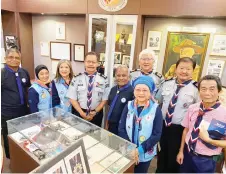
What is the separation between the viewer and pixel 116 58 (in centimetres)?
299

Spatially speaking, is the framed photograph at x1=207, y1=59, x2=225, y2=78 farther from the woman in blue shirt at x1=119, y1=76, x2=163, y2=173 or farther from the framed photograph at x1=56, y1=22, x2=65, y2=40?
the framed photograph at x1=56, y1=22, x2=65, y2=40

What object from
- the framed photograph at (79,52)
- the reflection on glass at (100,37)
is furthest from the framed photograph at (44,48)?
the reflection on glass at (100,37)

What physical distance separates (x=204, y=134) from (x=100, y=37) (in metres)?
2.23

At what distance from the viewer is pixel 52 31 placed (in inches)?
147

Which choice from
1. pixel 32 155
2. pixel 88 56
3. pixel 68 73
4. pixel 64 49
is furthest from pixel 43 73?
pixel 64 49

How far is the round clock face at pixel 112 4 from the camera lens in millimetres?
2677

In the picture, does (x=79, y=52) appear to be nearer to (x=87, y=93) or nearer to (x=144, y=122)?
(x=87, y=93)

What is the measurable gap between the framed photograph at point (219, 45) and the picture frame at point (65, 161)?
99.1 inches

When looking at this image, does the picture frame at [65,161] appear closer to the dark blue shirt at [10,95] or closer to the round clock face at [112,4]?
the dark blue shirt at [10,95]

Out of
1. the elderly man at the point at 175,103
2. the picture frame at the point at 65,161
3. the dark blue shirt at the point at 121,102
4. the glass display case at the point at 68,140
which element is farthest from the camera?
the dark blue shirt at the point at 121,102

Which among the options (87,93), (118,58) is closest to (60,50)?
(118,58)

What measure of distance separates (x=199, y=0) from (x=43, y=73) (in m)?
2.25

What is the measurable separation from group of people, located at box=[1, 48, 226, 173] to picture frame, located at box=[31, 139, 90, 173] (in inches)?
30.0

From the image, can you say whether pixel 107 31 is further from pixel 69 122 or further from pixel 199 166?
pixel 199 166
